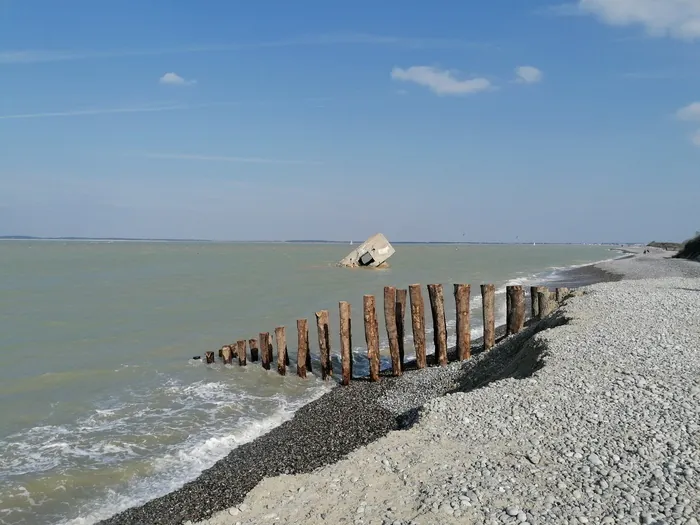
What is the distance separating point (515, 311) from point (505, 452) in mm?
8908

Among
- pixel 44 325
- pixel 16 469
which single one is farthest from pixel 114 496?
pixel 44 325

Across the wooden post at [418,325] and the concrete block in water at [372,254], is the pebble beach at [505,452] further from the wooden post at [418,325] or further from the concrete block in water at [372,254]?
the concrete block in water at [372,254]

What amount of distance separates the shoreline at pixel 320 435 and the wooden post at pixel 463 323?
412 millimetres

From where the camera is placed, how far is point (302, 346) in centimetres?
1407

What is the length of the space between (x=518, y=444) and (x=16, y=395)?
12.1 m

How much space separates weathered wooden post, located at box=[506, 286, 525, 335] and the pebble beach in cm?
296

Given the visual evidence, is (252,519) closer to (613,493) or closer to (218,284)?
(613,493)

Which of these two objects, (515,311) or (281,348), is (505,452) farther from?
(515,311)

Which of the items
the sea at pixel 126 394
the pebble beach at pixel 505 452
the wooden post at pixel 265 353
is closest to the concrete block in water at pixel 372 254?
the sea at pixel 126 394

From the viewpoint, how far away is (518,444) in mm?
6523

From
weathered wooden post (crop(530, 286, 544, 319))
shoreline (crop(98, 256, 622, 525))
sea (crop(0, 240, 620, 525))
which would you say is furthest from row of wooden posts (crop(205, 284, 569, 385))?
weathered wooden post (crop(530, 286, 544, 319))

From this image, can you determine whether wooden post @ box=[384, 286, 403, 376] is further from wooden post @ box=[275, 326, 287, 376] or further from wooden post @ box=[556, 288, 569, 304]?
wooden post @ box=[556, 288, 569, 304]

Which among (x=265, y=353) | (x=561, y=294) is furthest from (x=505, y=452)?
(x=561, y=294)

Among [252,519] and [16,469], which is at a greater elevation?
[252,519]
